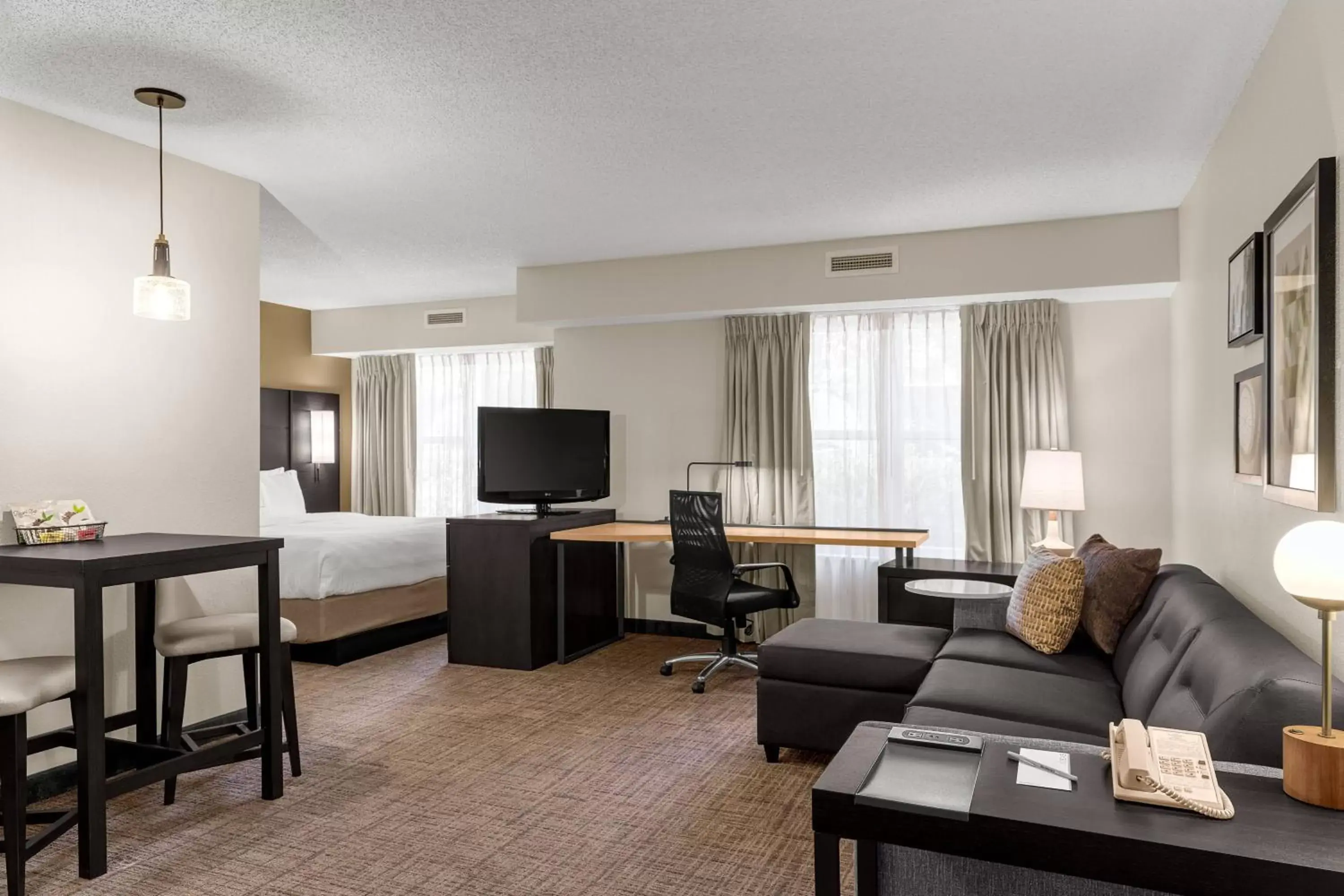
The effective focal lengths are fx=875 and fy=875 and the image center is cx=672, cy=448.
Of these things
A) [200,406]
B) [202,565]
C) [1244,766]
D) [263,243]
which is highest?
[263,243]

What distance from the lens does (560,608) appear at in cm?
529

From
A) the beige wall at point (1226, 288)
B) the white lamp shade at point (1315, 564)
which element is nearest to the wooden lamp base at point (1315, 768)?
the white lamp shade at point (1315, 564)

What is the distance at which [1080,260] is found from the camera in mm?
4820

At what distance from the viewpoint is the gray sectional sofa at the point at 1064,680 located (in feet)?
5.99

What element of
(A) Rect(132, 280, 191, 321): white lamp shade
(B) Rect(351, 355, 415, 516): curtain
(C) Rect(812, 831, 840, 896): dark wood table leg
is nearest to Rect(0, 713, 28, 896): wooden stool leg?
(A) Rect(132, 280, 191, 321): white lamp shade

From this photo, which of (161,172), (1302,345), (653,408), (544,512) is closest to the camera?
(1302,345)

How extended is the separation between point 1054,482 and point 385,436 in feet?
18.5

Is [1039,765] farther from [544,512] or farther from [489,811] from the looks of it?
[544,512]

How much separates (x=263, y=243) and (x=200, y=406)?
194 centimetres

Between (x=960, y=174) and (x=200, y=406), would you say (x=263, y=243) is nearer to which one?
(x=200, y=406)

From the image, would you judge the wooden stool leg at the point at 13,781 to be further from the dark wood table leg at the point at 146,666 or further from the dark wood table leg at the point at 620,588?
the dark wood table leg at the point at 620,588

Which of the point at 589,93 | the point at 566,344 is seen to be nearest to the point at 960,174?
the point at 589,93

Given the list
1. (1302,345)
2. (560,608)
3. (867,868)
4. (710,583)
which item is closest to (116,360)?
(560,608)

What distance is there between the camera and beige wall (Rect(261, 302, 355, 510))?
7.59 meters
